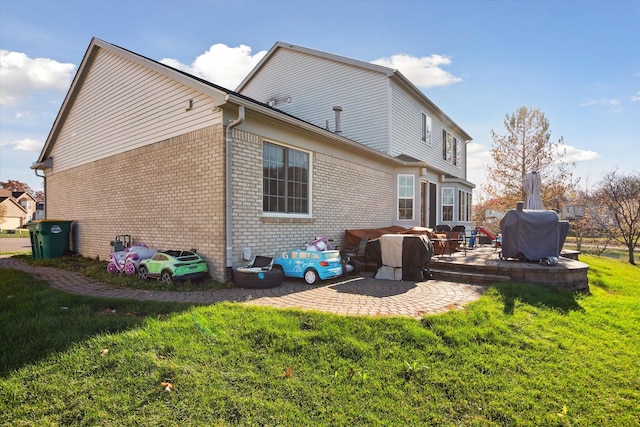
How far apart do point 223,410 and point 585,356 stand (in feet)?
14.3

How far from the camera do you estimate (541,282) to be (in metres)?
7.12

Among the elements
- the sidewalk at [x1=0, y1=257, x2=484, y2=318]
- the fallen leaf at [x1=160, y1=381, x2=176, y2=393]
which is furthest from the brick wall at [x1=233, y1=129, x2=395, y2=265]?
the fallen leaf at [x1=160, y1=381, x2=176, y2=393]

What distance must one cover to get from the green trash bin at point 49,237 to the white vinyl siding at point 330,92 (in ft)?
34.6

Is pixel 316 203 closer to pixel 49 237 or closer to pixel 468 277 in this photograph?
pixel 468 277

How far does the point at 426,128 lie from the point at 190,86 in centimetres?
1255

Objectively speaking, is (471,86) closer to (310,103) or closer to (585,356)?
(310,103)

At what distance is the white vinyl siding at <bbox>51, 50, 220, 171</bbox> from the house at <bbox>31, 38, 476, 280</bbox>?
0.12ft

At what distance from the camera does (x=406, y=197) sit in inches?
525

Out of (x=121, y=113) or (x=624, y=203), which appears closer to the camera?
(x=121, y=113)

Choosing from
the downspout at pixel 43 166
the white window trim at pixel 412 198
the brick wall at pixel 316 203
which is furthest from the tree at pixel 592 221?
the downspout at pixel 43 166

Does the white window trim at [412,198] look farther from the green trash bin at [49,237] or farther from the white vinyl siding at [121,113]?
the green trash bin at [49,237]

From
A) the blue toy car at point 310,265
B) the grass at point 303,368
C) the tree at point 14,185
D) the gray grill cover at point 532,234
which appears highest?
the tree at point 14,185

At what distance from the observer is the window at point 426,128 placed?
16.4 metres

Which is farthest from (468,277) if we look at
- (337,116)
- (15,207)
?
(15,207)
